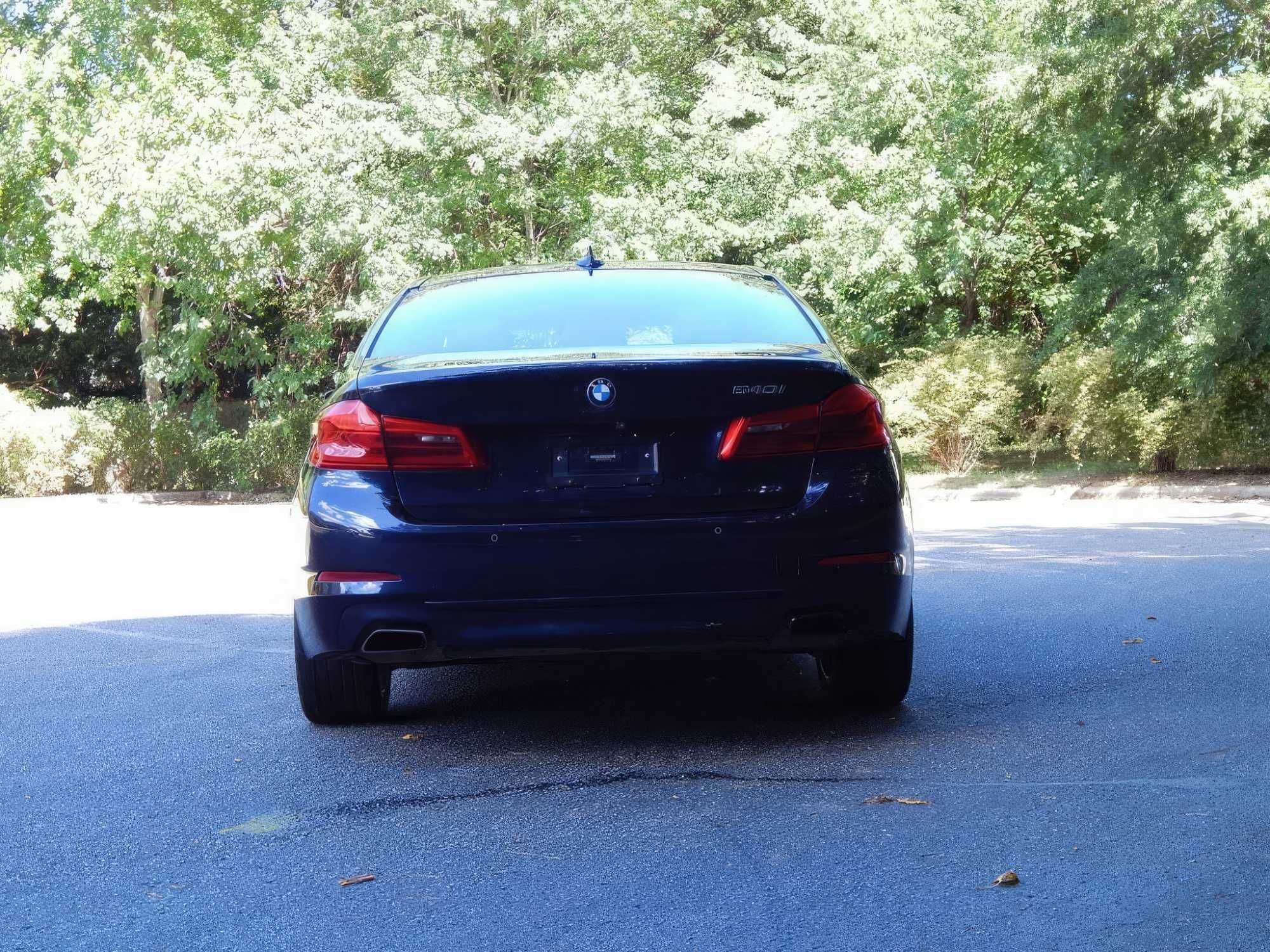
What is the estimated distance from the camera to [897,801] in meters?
4.33

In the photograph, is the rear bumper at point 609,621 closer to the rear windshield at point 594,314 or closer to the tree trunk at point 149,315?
the rear windshield at point 594,314

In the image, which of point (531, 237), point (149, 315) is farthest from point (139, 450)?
point (531, 237)

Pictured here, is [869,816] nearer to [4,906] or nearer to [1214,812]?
[1214,812]

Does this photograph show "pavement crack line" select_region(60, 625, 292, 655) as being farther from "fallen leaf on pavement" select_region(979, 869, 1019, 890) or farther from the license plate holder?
"fallen leaf on pavement" select_region(979, 869, 1019, 890)

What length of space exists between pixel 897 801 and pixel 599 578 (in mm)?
1103

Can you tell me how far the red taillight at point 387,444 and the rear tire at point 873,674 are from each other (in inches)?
59.8

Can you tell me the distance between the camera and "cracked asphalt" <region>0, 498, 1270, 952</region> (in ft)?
11.2

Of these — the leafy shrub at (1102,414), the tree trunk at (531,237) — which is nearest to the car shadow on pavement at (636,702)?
the leafy shrub at (1102,414)

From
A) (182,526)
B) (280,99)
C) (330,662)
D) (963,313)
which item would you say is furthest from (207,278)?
(330,662)

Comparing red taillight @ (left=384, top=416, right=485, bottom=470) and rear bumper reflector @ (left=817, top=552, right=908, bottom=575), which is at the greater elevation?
red taillight @ (left=384, top=416, right=485, bottom=470)

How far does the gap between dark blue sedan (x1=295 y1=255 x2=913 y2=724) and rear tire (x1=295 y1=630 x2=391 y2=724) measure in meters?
0.53

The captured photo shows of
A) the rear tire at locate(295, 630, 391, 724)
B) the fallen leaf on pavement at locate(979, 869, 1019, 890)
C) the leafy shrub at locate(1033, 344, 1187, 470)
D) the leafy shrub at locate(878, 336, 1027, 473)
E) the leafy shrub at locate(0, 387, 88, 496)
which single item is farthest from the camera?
the leafy shrub at locate(0, 387, 88, 496)

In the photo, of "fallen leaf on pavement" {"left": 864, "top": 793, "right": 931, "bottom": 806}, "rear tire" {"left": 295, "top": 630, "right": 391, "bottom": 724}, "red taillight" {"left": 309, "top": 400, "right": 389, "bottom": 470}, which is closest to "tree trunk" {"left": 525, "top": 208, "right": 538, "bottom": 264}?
"rear tire" {"left": 295, "top": 630, "right": 391, "bottom": 724}

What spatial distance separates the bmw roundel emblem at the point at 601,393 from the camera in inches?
185
